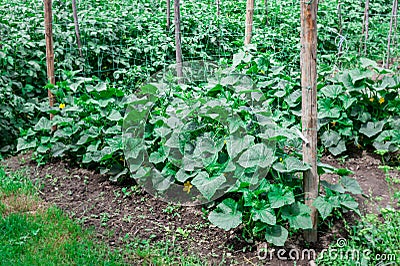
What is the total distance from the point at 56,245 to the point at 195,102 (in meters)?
1.47

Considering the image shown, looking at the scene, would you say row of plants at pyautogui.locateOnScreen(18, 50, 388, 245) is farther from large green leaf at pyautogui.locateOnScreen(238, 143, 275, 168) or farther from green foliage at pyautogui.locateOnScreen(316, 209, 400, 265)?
green foliage at pyautogui.locateOnScreen(316, 209, 400, 265)

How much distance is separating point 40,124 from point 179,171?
70.7 inches

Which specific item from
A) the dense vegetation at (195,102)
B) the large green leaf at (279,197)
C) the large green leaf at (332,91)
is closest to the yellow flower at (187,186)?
the dense vegetation at (195,102)

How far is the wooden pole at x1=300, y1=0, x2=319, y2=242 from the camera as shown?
298 cm

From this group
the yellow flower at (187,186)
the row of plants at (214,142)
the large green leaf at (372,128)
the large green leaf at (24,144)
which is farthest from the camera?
the large green leaf at (24,144)

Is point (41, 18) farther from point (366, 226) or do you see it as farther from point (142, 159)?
point (366, 226)

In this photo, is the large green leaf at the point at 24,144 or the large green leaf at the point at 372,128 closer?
the large green leaf at the point at 372,128

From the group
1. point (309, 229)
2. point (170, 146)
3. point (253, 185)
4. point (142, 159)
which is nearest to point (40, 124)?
point (142, 159)

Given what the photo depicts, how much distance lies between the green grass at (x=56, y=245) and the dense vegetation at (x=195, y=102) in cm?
48

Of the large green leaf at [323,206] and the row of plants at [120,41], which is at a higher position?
the row of plants at [120,41]

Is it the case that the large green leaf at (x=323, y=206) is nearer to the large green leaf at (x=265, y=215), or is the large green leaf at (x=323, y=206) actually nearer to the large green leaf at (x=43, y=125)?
the large green leaf at (x=265, y=215)

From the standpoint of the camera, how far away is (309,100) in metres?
3.11

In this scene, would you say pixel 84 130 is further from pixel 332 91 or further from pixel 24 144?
pixel 332 91

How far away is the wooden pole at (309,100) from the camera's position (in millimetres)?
2980
